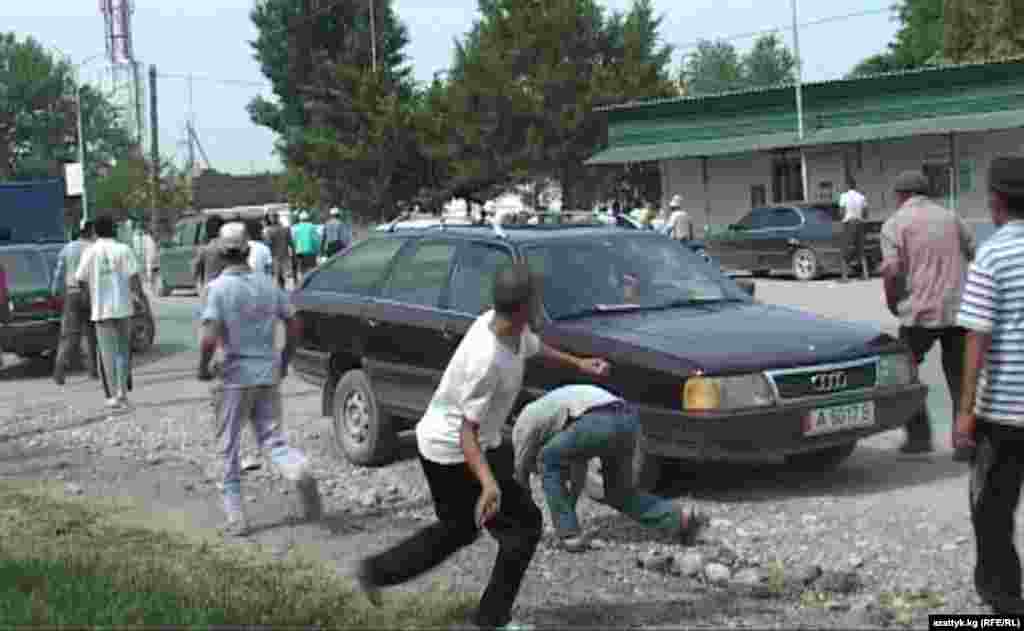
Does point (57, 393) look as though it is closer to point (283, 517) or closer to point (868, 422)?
point (283, 517)

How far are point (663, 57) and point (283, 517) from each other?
37.2m

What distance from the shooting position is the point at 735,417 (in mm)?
7070

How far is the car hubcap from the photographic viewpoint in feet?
30.6

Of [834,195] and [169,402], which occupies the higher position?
[834,195]

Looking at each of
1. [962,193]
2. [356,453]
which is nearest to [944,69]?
[962,193]

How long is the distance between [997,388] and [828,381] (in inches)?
99.0

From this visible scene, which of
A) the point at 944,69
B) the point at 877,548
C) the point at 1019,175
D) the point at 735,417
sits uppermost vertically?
the point at 944,69

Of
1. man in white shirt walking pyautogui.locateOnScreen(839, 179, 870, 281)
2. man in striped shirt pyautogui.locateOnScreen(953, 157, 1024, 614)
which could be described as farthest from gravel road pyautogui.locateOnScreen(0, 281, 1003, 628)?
man in white shirt walking pyautogui.locateOnScreen(839, 179, 870, 281)

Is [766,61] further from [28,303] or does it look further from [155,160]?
[28,303]

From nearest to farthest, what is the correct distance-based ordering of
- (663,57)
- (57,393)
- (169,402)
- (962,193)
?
1. (169,402)
2. (57,393)
3. (962,193)
4. (663,57)

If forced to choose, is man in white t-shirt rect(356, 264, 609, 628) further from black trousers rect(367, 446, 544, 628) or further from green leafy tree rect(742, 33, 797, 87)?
green leafy tree rect(742, 33, 797, 87)

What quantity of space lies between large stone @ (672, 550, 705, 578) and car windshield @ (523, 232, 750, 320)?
2.05 metres

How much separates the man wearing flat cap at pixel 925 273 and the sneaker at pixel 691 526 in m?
2.20

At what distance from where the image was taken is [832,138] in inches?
1244
